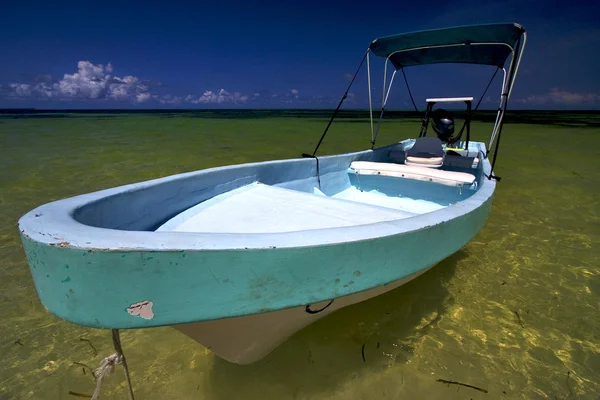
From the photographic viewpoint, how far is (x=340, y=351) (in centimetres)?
245

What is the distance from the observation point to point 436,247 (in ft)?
5.72

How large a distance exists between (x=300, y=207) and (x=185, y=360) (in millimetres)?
1417

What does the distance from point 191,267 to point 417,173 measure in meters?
3.41

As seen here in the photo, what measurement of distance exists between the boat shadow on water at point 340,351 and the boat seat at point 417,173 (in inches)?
50.6

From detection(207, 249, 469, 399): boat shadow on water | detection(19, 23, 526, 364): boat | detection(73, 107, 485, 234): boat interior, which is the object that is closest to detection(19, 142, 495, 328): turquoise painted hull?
detection(19, 23, 526, 364): boat

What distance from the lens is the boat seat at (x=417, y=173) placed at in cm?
365

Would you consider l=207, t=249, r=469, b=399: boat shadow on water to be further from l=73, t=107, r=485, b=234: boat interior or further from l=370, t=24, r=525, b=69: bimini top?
l=370, t=24, r=525, b=69: bimini top

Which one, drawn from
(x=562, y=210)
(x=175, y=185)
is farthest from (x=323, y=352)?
(x=562, y=210)

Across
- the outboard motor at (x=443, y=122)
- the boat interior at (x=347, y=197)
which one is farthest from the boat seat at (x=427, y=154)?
the outboard motor at (x=443, y=122)

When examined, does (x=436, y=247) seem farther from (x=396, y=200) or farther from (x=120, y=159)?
(x=120, y=159)

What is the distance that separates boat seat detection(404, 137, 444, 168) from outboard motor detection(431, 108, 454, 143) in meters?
1.12

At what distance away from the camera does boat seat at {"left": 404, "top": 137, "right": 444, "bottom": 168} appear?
15.2 ft

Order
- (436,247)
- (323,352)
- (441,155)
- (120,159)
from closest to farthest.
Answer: (436,247) → (323,352) → (441,155) → (120,159)

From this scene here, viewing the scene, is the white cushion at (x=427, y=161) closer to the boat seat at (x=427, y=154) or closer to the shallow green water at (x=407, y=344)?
the boat seat at (x=427, y=154)
